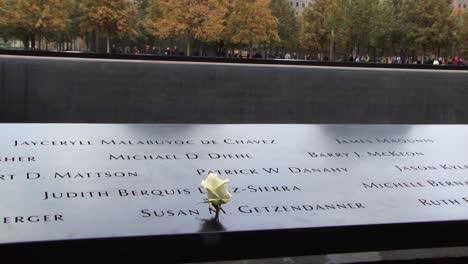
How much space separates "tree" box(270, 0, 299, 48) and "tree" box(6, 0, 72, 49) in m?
21.6

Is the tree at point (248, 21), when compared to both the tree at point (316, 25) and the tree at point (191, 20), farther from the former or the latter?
the tree at point (316, 25)

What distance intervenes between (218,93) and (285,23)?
35460 mm

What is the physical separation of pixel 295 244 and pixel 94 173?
140 centimetres

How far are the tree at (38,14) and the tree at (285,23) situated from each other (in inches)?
849

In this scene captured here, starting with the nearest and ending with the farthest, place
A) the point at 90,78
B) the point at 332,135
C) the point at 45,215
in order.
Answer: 1. the point at 45,215
2. the point at 332,135
3. the point at 90,78

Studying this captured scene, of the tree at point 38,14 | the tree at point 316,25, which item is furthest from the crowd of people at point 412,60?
the tree at point 38,14

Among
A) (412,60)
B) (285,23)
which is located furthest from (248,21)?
(412,60)

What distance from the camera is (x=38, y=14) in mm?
34688

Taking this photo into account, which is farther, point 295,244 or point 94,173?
point 94,173

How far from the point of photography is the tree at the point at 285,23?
53.0 meters

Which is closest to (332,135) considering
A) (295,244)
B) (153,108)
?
(295,244)

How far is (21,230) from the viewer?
3.00m

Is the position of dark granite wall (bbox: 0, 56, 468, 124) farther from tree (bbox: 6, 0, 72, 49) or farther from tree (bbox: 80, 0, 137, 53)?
tree (bbox: 80, 0, 137, 53)

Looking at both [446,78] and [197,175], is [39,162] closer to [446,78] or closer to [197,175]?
[197,175]
